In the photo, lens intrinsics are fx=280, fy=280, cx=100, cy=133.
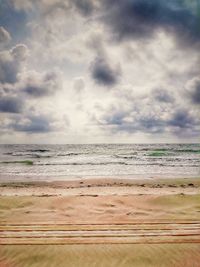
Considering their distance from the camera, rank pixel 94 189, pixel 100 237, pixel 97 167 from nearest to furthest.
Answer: pixel 100 237
pixel 94 189
pixel 97 167

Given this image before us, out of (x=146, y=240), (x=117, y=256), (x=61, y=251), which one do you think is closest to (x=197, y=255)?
(x=146, y=240)

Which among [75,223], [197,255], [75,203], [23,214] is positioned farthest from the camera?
[75,203]

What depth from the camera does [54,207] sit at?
750 centimetres

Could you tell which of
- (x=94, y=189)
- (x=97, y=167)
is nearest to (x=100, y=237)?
(x=94, y=189)

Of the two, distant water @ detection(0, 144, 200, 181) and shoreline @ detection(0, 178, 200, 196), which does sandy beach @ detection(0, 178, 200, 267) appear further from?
distant water @ detection(0, 144, 200, 181)

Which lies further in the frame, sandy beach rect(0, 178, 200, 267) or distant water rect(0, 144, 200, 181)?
distant water rect(0, 144, 200, 181)

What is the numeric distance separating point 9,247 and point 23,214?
233cm

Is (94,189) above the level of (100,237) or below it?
below

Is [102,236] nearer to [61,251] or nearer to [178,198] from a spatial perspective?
[61,251]

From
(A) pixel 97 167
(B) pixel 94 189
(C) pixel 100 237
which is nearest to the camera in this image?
(C) pixel 100 237

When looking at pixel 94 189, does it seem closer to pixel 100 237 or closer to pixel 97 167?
pixel 100 237

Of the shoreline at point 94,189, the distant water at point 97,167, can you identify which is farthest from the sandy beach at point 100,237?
the distant water at point 97,167

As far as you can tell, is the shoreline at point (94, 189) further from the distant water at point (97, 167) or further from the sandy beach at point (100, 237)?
the sandy beach at point (100, 237)

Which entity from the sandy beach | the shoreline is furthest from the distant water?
the sandy beach
